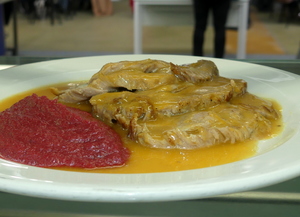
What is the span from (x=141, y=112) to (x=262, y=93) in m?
0.49

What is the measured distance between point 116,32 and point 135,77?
538 cm

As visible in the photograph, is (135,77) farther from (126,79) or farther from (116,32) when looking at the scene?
(116,32)

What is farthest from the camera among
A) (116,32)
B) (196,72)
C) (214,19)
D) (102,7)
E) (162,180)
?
(102,7)

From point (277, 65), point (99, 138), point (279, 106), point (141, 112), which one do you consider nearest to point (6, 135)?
point (99, 138)

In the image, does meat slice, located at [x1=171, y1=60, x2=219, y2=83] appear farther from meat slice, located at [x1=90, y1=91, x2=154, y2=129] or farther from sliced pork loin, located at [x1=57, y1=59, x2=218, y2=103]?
meat slice, located at [x1=90, y1=91, x2=154, y2=129]

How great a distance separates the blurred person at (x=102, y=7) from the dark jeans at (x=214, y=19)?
130 inches

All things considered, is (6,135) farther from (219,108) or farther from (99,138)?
(219,108)

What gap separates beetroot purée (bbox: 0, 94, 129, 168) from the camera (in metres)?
0.92

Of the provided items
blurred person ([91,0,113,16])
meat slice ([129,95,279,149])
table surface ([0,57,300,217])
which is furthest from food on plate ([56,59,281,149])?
blurred person ([91,0,113,16])

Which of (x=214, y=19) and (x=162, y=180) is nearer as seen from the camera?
(x=162, y=180)

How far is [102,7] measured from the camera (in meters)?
7.04

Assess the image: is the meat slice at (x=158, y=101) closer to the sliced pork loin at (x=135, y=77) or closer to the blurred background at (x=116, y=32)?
the sliced pork loin at (x=135, y=77)

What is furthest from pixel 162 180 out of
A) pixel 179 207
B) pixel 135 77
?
pixel 135 77

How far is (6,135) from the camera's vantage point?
1.03 metres
